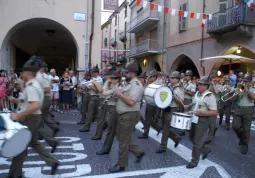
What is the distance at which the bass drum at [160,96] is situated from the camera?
614 centimetres

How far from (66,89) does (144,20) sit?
1616 centimetres

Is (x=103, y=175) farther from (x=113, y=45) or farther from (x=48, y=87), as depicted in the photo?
(x=113, y=45)

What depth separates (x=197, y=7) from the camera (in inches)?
773

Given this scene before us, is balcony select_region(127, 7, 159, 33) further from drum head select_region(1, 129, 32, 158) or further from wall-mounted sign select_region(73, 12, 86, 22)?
drum head select_region(1, 129, 32, 158)

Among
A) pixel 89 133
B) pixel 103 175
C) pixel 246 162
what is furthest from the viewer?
pixel 89 133

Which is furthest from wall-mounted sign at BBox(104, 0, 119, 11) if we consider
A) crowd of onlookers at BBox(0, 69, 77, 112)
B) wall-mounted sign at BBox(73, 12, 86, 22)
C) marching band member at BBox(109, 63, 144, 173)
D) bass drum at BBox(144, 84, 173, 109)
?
marching band member at BBox(109, 63, 144, 173)

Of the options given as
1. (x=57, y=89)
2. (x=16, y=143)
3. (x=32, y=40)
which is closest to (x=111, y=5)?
(x=57, y=89)

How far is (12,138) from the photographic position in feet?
12.4

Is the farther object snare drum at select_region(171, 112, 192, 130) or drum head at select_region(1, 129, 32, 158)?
Result: snare drum at select_region(171, 112, 192, 130)

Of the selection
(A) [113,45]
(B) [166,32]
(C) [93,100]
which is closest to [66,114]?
(C) [93,100]

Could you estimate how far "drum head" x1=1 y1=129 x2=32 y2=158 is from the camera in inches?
148

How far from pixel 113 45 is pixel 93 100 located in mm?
34528

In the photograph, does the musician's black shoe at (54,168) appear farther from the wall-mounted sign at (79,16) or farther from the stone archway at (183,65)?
the stone archway at (183,65)

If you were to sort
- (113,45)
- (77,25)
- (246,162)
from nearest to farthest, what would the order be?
(246,162), (77,25), (113,45)
